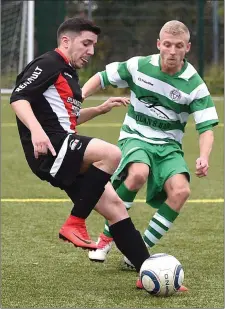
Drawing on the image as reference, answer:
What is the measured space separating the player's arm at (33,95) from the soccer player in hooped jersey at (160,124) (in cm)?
79

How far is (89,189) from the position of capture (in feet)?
17.0

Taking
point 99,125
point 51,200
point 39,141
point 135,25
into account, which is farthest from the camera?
point 135,25

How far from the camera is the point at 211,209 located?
804 cm

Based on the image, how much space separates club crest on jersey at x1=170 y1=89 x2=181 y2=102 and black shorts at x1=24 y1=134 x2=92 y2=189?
0.93 metres

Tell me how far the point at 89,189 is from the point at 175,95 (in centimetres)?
106

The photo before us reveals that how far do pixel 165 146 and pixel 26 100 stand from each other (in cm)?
122

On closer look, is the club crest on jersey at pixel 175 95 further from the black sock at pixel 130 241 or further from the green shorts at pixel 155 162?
the black sock at pixel 130 241

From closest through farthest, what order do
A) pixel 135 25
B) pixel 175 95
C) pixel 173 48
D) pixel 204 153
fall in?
pixel 204 153 → pixel 173 48 → pixel 175 95 → pixel 135 25

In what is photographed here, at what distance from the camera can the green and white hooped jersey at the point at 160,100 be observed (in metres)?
5.84

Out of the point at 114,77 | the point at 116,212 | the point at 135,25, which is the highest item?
the point at 114,77

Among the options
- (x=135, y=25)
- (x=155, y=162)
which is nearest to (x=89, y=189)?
(x=155, y=162)

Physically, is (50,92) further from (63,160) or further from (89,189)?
(89,189)

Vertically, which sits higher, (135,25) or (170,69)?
(170,69)

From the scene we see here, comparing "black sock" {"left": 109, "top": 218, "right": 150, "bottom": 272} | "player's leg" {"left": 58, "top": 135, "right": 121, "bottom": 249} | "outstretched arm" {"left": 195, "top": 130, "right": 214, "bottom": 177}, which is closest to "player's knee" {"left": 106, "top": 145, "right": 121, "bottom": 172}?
"player's leg" {"left": 58, "top": 135, "right": 121, "bottom": 249}
